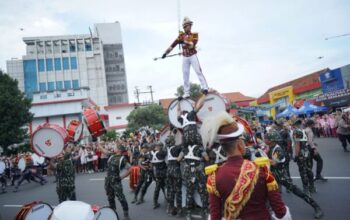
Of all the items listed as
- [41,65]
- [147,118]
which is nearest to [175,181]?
[147,118]

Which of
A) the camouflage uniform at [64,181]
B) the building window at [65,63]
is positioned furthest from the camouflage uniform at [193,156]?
the building window at [65,63]

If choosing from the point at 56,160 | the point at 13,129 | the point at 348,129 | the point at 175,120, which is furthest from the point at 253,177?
the point at 13,129

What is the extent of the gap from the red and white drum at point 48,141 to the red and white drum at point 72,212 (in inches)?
144

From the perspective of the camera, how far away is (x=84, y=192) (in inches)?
455

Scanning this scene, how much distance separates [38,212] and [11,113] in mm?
23794

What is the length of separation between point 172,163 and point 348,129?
9.38m

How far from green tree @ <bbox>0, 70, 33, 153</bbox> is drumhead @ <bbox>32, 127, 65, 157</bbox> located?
790 inches

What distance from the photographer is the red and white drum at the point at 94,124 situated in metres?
12.2

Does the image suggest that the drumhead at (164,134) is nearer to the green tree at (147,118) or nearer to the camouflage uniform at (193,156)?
the camouflage uniform at (193,156)

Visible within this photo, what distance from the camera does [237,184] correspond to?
89.2 inches

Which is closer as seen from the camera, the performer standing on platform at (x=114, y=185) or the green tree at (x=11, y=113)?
the performer standing on platform at (x=114, y=185)

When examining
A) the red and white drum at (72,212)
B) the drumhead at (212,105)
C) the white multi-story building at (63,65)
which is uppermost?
the white multi-story building at (63,65)

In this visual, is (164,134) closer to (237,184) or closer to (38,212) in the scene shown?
(38,212)

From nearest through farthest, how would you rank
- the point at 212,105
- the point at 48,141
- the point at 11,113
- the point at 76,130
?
the point at 212,105, the point at 48,141, the point at 76,130, the point at 11,113
